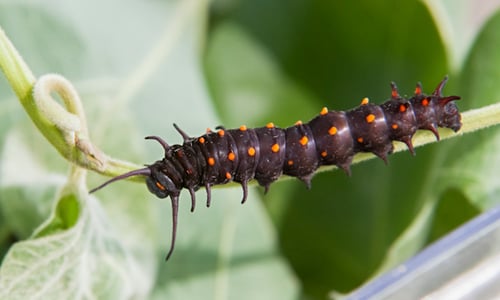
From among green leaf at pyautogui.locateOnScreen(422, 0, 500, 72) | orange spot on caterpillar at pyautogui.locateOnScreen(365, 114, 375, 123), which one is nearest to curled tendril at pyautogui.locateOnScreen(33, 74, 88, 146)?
orange spot on caterpillar at pyautogui.locateOnScreen(365, 114, 375, 123)

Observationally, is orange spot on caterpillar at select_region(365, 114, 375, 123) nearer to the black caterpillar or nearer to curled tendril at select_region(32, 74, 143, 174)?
the black caterpillar

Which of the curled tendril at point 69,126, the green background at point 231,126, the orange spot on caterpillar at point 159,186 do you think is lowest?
the green background at point 231,126

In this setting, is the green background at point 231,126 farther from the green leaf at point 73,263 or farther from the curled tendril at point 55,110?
the curled tendril at point 55,110

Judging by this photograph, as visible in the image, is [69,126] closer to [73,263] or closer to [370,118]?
[73,263]

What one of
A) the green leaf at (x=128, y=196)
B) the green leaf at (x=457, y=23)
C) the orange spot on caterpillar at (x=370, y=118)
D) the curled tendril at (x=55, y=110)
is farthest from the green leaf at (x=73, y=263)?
the green leaf at (x=457, y=23)

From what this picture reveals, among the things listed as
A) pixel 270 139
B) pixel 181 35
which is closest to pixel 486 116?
pixel 270 139

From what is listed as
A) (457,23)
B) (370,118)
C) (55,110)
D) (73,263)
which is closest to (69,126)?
(55,110)

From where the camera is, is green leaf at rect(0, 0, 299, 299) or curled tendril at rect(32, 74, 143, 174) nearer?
curled tendril at rect(32, 74, 143, 174)

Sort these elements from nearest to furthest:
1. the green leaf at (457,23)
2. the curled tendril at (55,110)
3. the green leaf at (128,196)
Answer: the curled tendril at (55,110) < the green leaf at (128,196) < the green leaf at (457,23)
